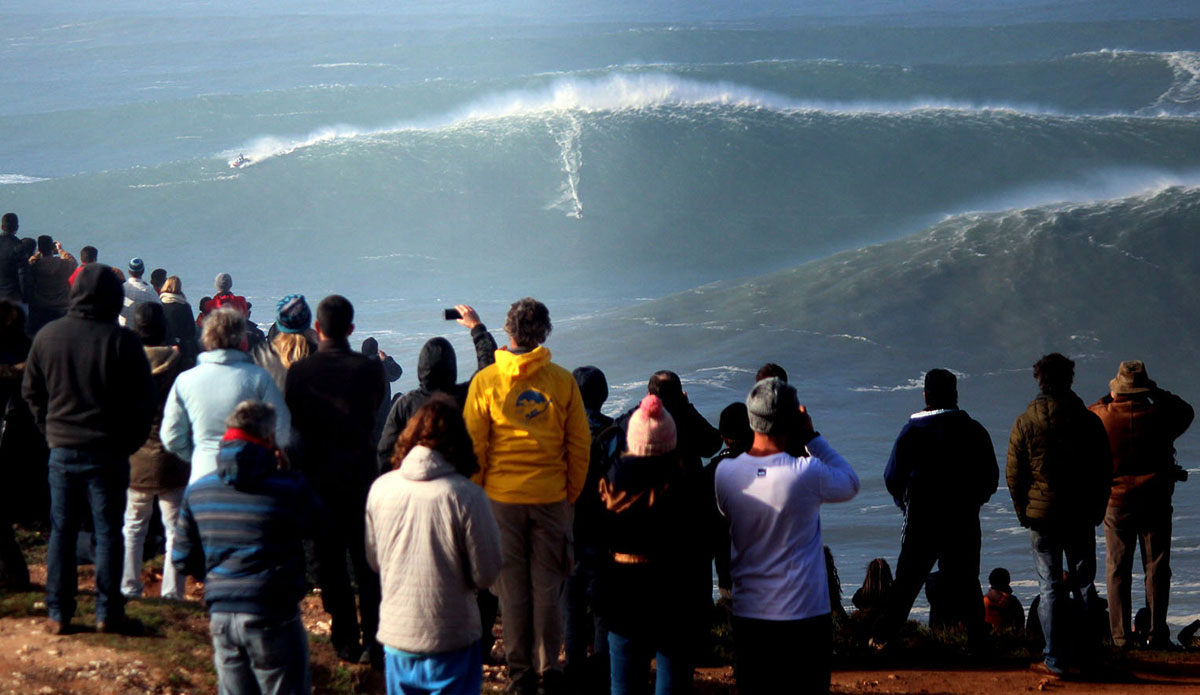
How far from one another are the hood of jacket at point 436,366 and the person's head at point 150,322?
4.53 feet

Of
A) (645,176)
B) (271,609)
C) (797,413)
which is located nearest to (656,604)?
(797,413)

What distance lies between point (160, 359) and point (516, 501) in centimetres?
200

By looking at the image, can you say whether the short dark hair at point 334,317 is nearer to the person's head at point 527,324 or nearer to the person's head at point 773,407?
the person's head at point 527,324

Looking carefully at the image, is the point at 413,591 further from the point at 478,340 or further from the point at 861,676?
the point at 861,676

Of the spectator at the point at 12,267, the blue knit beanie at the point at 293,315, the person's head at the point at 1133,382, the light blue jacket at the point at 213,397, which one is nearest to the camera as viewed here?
the light blue jacket at the point at 213,397

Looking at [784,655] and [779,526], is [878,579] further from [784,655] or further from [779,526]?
[779,526]

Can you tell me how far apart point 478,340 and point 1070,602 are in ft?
9.80

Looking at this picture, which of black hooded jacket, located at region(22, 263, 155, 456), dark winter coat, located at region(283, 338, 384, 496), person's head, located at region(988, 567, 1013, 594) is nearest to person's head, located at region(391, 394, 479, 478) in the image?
dark winter coat, located at region(283, 338, 384, 496)

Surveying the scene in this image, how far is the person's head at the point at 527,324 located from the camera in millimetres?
4301

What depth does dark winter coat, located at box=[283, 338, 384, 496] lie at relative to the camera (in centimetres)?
451

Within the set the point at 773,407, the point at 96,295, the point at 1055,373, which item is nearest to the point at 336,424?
the point at 96,295

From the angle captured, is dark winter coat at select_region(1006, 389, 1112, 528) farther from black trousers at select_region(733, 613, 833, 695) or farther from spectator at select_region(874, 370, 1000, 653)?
black trousers at select_region(733, 613, 833, 695)

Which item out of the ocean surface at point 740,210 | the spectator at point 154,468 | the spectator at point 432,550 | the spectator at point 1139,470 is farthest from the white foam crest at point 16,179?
the spectator at point 432,550

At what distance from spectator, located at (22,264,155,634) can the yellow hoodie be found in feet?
4.45
